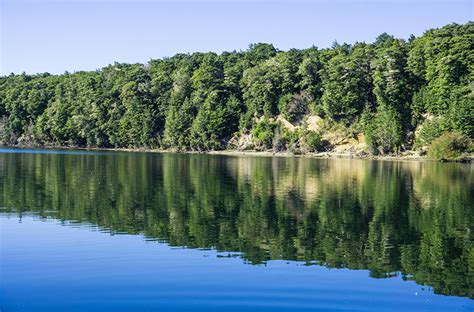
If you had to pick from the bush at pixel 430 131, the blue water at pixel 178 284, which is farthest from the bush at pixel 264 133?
the blue water at pixel 178 284

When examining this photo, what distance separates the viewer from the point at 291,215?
32.5 meters

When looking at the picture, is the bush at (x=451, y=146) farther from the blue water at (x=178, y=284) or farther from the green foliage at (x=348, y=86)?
the blue water at (x=178, y=284)

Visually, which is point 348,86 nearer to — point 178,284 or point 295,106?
point 295,106

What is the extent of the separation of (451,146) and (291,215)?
67.7 metres

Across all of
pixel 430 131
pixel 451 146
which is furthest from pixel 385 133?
pixel 451 146

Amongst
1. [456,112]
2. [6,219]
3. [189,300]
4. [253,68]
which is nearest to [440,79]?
[456,112]

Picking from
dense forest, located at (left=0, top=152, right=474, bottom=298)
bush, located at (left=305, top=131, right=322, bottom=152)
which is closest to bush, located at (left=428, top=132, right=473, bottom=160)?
bush, located at (left=305, top=131, right=322, bottom=152)

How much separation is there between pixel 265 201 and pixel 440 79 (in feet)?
261

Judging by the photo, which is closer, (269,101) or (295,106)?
(295,106)

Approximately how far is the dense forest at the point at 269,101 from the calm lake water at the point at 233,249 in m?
63.7

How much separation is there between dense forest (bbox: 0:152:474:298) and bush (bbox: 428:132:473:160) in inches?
1563

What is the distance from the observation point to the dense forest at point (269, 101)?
109 meters

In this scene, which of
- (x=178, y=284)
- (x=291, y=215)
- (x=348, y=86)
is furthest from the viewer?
(x=348, y=86)

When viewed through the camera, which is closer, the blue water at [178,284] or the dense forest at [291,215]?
the blue water at [178,284]
